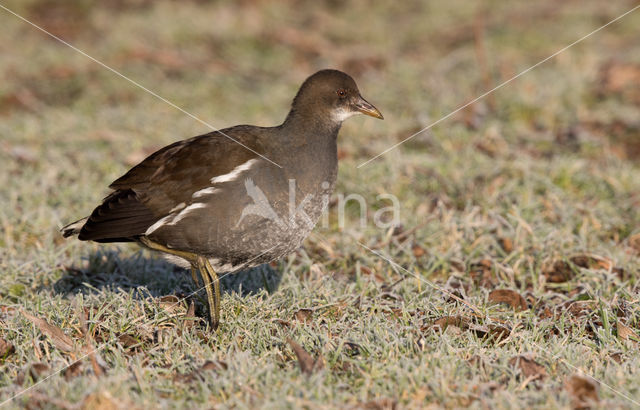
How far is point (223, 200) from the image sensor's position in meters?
3.98

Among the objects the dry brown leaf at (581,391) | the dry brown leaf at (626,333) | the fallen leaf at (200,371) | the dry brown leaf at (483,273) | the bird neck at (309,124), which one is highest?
the bird neck at (309,124)

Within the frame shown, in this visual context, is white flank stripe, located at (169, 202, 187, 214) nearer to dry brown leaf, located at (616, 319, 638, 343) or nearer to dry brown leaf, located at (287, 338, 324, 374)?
dry brown leaf, located at (287, 338, 324, 374)

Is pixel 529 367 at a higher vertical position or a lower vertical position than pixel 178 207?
lower

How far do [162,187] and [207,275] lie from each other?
597 mm

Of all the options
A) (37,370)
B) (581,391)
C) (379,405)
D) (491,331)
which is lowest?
(581,391)

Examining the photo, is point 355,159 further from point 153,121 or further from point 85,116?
point 85,116

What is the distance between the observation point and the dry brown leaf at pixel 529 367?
3.40 meters

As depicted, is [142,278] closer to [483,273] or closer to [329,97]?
[329,97]

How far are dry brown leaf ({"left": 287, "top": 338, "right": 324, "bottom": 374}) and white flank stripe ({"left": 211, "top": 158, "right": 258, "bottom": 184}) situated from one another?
105 centimetres

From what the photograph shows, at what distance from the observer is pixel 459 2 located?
1438cm

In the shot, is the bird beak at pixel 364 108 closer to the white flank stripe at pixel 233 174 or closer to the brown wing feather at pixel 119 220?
the white flank stripe at pixel 233 174

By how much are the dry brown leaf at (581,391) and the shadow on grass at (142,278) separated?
2126 millimetres

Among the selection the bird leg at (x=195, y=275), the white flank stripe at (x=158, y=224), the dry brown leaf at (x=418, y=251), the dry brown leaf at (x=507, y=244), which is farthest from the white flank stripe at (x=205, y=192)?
the dry brown leaf at (x=507, y=244)

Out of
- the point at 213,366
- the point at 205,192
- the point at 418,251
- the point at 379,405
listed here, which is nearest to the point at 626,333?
the point at 379,405
